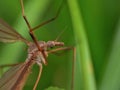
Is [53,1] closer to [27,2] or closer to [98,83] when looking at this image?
[27,2]

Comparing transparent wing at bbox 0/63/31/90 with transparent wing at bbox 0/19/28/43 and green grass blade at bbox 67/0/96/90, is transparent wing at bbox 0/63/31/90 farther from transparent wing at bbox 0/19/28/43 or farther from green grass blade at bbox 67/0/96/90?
green grass blade at bbox 67/0/96/90

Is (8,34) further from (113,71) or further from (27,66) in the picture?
(113,71)

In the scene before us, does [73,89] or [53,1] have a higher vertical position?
[53,1]

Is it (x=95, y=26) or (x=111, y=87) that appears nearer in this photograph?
(x=111, y=87)

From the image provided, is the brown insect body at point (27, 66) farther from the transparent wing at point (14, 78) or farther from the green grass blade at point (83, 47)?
the green grass blade at point (83, 47)

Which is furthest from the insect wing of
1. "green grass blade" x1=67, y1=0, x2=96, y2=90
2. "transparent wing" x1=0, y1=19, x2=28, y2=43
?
"green grass blade" x1=67, y1=0, x2=96, y2=90

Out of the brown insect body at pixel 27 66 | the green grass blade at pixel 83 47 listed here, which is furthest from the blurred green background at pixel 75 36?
the brown insect body at pixel 27 66

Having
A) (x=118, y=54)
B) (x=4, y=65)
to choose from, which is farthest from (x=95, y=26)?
(x=4, y=65)
